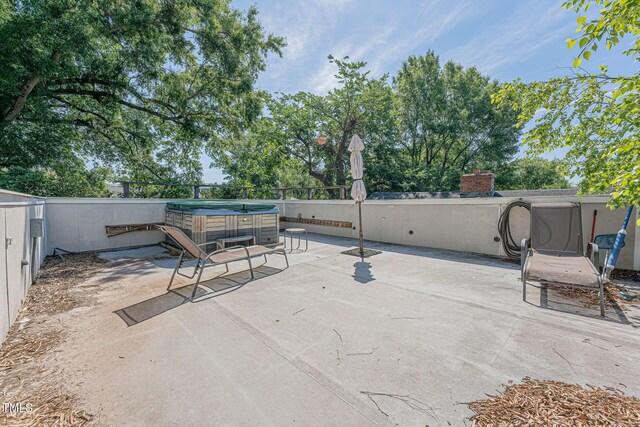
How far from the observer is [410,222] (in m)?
7.23

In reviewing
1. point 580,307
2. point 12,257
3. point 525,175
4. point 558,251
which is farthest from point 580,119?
point 525,175

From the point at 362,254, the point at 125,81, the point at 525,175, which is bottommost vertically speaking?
the point at 362,254

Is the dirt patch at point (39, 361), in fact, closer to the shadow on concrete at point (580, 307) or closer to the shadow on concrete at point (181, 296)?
the shadow on concrete at point (181, 296)

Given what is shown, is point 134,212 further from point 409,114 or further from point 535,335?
point 409,114

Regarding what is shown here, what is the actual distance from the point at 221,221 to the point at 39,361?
3.99m

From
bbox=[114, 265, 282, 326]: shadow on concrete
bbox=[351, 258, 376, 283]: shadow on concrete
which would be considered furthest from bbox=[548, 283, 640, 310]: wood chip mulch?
bbox=[114, 265, 282, 326]: shadow on concrete

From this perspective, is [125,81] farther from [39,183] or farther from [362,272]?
[362,272]

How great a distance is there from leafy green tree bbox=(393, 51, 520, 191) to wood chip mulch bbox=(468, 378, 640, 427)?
1802 cm

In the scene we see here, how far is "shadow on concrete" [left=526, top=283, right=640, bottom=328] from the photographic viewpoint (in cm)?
272

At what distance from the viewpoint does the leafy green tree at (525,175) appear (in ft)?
64.1

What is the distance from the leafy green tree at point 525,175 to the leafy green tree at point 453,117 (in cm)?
82

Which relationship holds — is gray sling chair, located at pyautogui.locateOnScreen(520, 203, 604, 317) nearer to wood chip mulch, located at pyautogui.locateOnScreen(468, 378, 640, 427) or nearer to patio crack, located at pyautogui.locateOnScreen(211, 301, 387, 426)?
wood chip mulch, located at pyautogui.locateOnScreen(468, 378, 640, 427)

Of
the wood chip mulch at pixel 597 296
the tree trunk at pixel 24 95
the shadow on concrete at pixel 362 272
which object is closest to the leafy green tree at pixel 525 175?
the wood chip mulch at pixel 597 296

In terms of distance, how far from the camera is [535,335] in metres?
2.41
